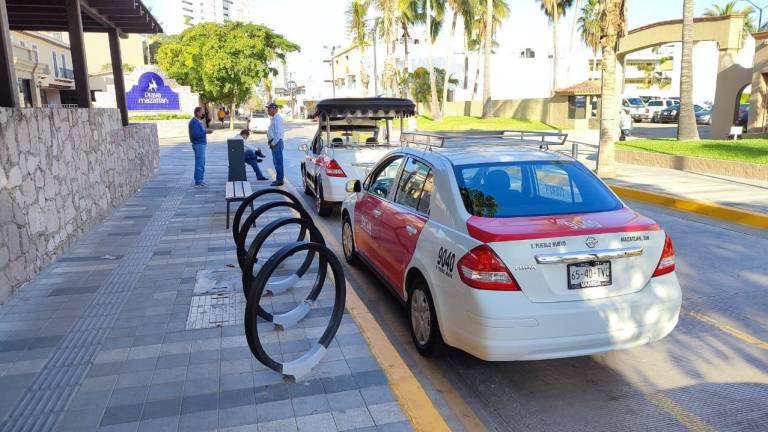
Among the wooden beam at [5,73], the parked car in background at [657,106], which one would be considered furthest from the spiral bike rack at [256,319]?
the parked car in background at [657,106]

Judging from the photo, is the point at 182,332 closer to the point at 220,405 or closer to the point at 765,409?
the point at 220,405

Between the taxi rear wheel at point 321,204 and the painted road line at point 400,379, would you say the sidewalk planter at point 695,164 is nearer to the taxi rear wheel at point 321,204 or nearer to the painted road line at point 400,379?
the taxi rear wheel at point 321,204

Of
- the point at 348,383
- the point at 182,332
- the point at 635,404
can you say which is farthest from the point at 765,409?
the point at 182,332

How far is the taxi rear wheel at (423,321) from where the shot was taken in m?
4.22

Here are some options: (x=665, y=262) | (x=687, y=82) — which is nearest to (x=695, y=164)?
(x=687, y=82)

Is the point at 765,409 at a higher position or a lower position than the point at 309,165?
lower

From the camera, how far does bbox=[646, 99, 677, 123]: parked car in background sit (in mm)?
39062

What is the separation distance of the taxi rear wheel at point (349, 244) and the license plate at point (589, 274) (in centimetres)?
326

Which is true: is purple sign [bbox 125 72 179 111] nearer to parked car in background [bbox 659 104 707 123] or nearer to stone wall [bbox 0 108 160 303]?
stone wall [bbox 0 108 160 303]

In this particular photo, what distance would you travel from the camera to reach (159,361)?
4.30 meters

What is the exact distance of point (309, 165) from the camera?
11445 millimetres

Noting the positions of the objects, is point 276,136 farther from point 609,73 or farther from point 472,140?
point 472,140

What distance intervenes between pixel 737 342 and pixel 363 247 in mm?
3519

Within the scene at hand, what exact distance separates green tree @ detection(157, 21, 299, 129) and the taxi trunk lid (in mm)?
36496
